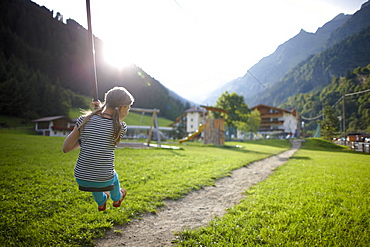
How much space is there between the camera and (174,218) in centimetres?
446

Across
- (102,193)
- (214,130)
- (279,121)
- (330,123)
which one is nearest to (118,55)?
(102,193)

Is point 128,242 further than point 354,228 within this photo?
No

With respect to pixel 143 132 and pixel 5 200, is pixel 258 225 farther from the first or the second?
pixel 143 132

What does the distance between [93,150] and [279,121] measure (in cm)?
8243

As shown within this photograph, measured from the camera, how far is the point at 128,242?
3.33m

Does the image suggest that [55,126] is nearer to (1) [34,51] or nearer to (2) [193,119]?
(1) [34,51]

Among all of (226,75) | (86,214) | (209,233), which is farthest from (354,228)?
(226,75)

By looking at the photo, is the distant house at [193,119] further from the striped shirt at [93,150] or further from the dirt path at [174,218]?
the striped shirt at [93,150]

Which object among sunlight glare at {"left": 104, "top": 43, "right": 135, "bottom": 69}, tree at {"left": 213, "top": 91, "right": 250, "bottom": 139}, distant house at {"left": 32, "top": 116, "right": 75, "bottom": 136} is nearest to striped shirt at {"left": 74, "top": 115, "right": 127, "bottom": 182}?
sunlight glare at {"left": 104, "top": 43, "right": 135, "bottom": 69}

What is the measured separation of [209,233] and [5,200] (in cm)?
455

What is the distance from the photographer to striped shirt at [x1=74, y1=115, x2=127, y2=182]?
107 inches

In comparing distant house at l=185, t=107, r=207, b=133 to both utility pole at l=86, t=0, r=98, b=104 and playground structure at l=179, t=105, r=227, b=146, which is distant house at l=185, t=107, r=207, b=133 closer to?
playground structure at l=179, t=105, r=227, b=146

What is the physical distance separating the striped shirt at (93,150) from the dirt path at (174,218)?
136 cm

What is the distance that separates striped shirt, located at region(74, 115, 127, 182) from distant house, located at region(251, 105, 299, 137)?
80101mm
